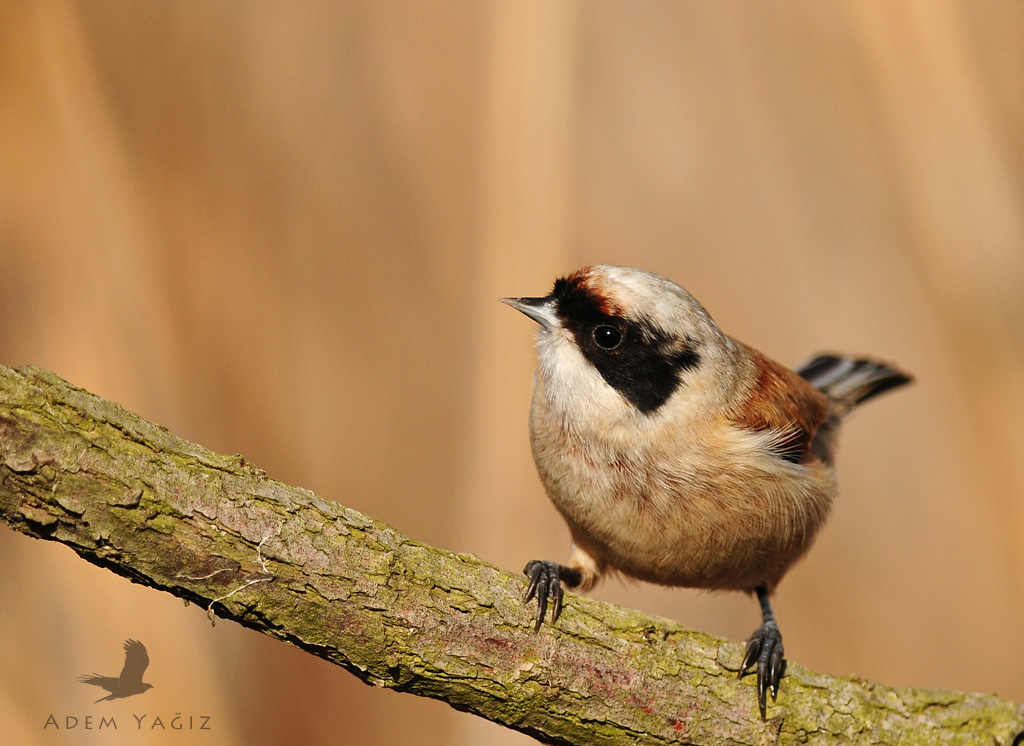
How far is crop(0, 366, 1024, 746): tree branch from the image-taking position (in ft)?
4.36

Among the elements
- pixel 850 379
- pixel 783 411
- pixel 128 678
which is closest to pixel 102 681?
pixel 128 678

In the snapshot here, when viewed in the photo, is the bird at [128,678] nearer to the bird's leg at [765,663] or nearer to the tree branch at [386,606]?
the tree branch at [386,606]

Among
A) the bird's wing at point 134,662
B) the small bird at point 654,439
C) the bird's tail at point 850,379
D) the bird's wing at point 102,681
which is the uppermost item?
the bird's tail at point 850,379

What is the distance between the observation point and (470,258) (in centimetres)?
374

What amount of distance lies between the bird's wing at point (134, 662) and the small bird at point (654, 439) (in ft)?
5.73

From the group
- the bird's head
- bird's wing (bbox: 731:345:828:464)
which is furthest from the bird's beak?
bird's wing (bbox: 731:345:828:464)

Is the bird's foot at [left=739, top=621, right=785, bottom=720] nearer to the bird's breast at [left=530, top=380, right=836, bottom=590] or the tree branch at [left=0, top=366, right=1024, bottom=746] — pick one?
the tree branch at [left=0, top=366, right=1024, bottom=746]

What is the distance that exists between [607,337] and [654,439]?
1.06 ft

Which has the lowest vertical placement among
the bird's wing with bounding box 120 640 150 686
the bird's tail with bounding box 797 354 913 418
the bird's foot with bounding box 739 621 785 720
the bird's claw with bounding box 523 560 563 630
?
the bird's foot with bounding box 739 621 785 720

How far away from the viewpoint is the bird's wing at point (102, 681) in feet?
9.71

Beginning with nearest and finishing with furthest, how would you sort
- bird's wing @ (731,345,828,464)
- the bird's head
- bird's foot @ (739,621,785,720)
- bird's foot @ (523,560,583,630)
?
1. bird's foot @ (523,560,583,630)
2. bird's foot @ (739,621,785,720)
3. the bird's head
4. bird's wing @ (731,345,828,464)

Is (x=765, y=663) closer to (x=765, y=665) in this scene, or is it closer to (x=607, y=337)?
(x=765, y=665)

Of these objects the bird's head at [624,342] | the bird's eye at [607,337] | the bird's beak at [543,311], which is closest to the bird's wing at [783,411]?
the bird's head at [624,342]

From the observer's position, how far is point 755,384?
2.58 m
